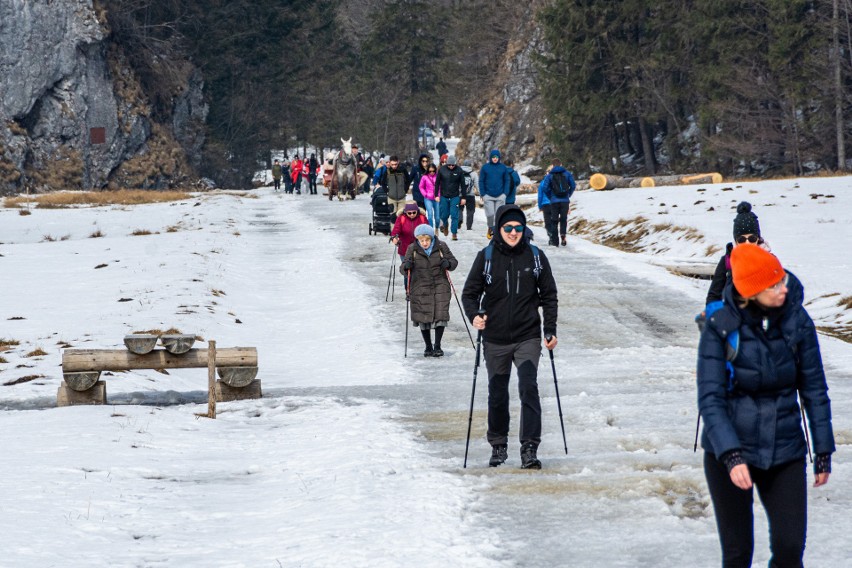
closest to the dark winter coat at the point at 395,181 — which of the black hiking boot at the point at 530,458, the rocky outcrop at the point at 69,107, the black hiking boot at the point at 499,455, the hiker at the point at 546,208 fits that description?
the hiker at the point at 546,208

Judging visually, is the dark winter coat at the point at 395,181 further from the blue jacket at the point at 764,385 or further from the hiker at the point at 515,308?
the blue jacket at the point at 764,385

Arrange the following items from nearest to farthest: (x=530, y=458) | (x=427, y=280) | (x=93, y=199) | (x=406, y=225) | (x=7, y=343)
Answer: (x=530, y=458), (x=427, y=280), (x=7, y=343), (x=406, y=225), (x=93, y=199)

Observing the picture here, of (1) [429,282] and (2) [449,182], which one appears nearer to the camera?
(1) [429,282]

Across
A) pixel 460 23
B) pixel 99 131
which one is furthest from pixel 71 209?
pixel 460 23

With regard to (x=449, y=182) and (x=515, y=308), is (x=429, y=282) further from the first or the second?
(x=449, y=182)

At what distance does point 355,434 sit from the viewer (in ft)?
32.0

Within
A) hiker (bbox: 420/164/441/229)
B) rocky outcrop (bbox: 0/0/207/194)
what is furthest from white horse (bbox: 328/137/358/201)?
hiker (bbox: 420/164/441/229)

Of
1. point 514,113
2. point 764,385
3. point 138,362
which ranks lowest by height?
point 138,362

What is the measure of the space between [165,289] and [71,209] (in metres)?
22.1

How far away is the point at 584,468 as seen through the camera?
8289 millimetres

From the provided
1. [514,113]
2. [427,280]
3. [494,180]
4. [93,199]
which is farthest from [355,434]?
[514,113]

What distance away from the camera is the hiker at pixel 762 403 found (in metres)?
4.80

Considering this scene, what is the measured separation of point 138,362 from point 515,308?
4622mm

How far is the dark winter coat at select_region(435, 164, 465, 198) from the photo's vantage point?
80.4ft
